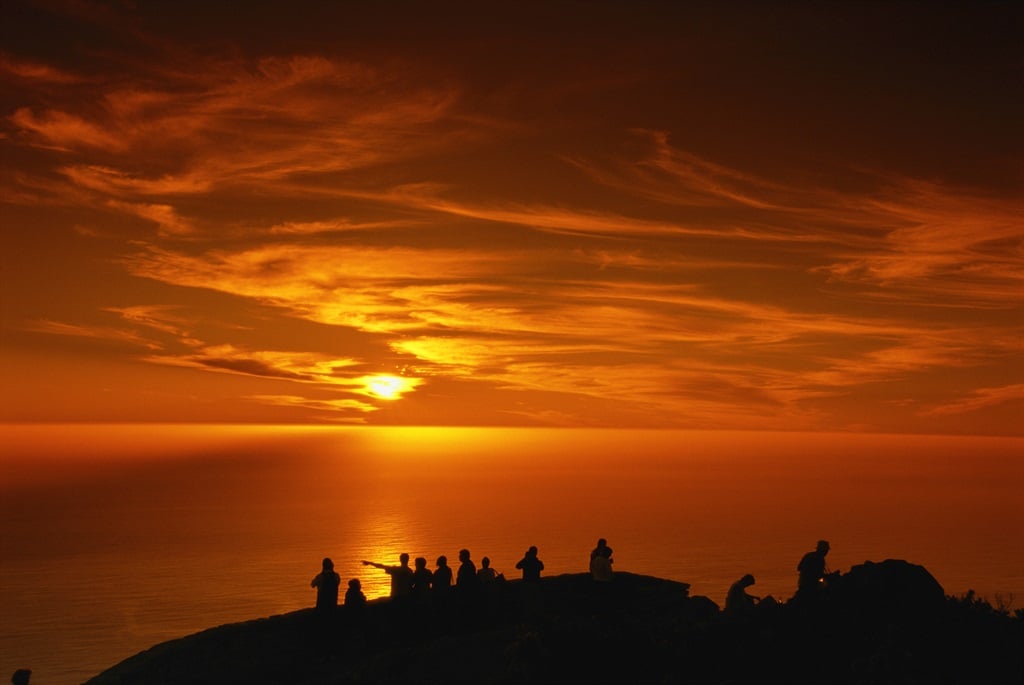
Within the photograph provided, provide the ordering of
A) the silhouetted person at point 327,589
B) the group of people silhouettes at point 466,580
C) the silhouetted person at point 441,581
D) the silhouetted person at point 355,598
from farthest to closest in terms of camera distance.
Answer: the silhouetted person at point 441,581
the silhouetted person at point 355,598
the silhouetted person at point 327,589
the group of people silhouettes at point 466,580

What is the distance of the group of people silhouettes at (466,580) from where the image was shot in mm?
22422

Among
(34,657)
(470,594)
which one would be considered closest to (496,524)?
(34,657)

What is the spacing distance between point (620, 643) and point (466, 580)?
569 centimetres

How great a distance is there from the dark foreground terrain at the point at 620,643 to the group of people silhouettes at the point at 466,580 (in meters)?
0.39

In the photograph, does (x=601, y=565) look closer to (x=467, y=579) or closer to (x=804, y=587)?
(x=467, y=579)

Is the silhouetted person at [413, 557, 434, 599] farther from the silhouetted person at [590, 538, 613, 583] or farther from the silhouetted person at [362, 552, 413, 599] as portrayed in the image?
the silhouetted person at [590, 538, 613, 583]

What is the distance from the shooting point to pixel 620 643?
68.3 ft

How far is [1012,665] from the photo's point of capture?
63.8ft

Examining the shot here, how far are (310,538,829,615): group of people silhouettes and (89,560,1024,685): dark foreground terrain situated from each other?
0.39 meters

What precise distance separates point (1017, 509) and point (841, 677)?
154532 mm

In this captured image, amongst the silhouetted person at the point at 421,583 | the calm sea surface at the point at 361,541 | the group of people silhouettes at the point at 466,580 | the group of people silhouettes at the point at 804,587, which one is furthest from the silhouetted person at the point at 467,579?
the calm sea surface at the point at 361,541

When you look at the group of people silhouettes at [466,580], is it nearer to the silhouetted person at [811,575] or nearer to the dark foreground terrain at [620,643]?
the silhouetted person at [811,575]

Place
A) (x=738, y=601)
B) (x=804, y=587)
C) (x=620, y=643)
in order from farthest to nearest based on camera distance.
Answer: (x=804, y=587) → (x=738, y=601) → (x=620, y=643)

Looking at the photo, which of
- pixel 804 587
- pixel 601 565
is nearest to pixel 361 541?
pixel 601 565
